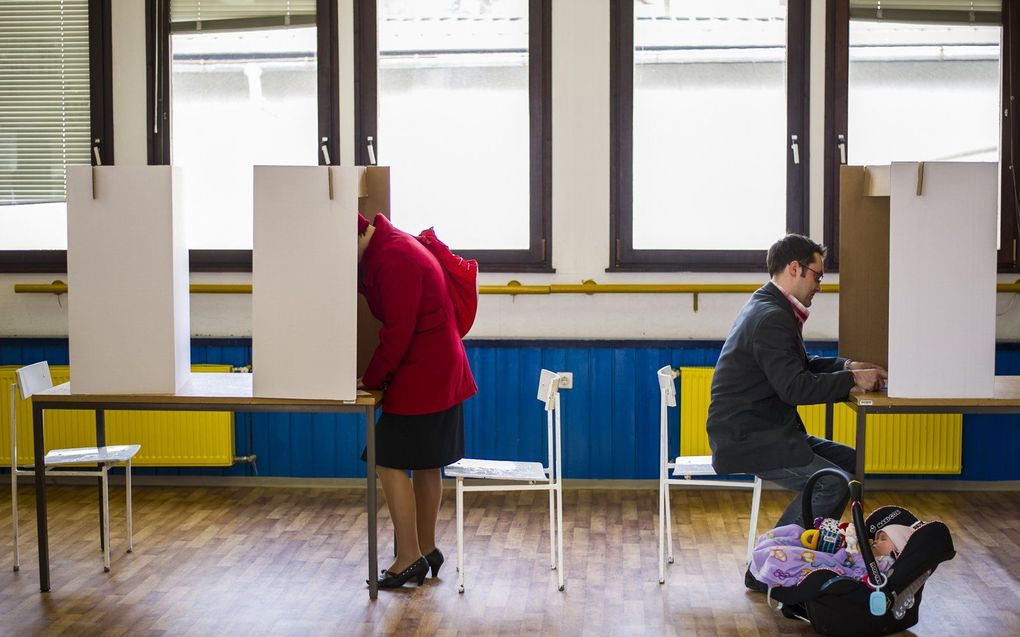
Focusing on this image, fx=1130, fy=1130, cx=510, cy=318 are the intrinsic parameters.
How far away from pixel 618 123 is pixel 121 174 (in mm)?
2209

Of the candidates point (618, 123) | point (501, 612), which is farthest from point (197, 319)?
point (501, 612)

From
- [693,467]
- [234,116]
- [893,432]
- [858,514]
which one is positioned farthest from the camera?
[234,116]

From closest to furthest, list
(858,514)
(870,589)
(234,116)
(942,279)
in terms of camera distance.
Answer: (858,514), (870,589), (942,279), (234,116)

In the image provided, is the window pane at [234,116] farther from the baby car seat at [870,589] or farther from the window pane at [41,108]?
the baby car seat at [870,589]

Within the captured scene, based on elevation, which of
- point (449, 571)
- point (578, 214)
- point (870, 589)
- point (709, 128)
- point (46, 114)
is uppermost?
point (46, 114)

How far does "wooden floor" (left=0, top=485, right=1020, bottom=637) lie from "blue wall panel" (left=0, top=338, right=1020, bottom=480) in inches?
6.0

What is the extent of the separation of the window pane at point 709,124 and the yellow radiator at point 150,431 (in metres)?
2.01

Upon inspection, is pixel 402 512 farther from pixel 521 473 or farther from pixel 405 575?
pixel 521 473

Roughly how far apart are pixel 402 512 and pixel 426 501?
0.14 m

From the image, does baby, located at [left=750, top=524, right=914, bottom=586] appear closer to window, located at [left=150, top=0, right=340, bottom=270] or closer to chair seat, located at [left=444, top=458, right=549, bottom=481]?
chair seat, located at [left=444, top=458, right=549, bottom=481]

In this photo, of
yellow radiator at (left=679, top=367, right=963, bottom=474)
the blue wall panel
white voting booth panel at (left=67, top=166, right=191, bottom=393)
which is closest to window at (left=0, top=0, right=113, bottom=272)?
the blue wall panel

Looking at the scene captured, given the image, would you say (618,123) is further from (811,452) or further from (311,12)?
(811,452)

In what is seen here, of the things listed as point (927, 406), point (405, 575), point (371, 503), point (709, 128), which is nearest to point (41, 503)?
point (371, 503)

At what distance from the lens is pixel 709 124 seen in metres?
4.90
